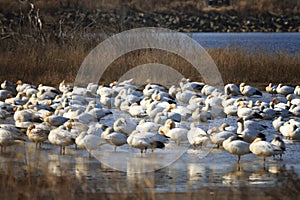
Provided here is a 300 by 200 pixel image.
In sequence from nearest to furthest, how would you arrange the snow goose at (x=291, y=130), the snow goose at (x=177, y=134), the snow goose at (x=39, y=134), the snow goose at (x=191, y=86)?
the snow goose at (x=39, y=134)
the snow goose at (x=177, y=134)
the snow goose at (x=291, y=130)
the snow goose at (x=191, y=86)

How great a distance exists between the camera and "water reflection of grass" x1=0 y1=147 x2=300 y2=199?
622 centimetres

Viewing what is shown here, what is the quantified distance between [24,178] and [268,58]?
34.0 feet

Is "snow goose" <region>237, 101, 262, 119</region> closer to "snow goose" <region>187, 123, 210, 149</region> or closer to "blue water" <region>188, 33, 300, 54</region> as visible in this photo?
"snow goose" <region>187, 123, 210, 149</region>

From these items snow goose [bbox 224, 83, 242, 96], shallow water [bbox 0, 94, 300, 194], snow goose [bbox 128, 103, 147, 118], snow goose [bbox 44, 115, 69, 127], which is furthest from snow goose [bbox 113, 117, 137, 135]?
snow goose [bbox 224, 83, 242, 96]

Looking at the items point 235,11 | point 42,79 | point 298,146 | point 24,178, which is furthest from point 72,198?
point 235,11

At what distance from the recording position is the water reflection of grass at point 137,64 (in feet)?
52.5

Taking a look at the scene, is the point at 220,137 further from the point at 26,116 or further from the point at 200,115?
the point at 26,116

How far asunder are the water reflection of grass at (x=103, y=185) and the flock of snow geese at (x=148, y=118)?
593 millimetres

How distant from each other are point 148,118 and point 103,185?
4.71 meters

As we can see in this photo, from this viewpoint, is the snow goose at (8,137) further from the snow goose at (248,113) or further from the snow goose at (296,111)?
the snow goose at (296,111)

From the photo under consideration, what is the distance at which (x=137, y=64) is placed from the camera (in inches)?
625

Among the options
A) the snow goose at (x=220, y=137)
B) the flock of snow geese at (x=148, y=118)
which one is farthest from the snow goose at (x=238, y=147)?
the snow goose at (x=220, y=137)

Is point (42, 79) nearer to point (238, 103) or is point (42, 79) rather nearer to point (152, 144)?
point (238, 103)

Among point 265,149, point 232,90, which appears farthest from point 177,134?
point 232,90
